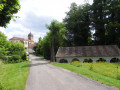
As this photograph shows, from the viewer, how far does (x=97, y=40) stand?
38.6 meters

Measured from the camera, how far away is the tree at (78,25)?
38938mm

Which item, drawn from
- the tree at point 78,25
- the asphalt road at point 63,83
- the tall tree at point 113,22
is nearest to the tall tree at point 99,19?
the tall tree at point 113,22

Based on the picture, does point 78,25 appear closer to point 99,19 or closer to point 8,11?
point 99,19

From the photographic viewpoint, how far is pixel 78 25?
127 ft

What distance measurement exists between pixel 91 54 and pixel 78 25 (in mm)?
14852

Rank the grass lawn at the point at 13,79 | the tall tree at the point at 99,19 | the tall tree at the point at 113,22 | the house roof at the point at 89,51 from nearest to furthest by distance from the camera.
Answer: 1. the grass lawn at the point at 13,79
2. the house roof at the point at 89,51
3. the tall tree at the point at 113,22
4. the tall tree at the point at 99,19

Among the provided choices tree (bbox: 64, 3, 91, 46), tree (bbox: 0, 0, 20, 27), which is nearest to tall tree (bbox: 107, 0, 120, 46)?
tree (bbox: 64, 3, 91, 46)

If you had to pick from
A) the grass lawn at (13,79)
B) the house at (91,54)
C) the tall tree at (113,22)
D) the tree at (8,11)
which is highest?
the tall tree at (113,22)

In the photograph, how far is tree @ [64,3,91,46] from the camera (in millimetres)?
38938

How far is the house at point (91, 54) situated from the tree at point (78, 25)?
34.5 ft

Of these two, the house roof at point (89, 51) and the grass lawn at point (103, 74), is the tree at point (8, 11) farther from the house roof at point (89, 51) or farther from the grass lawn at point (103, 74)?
the house roof at point (89, 51)

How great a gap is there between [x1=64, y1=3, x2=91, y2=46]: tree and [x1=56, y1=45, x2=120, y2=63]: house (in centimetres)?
1051

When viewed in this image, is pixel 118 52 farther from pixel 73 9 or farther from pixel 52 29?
pixel 73 9

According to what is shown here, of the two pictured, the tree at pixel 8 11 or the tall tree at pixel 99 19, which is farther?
the tall tree at pixel 99 19
